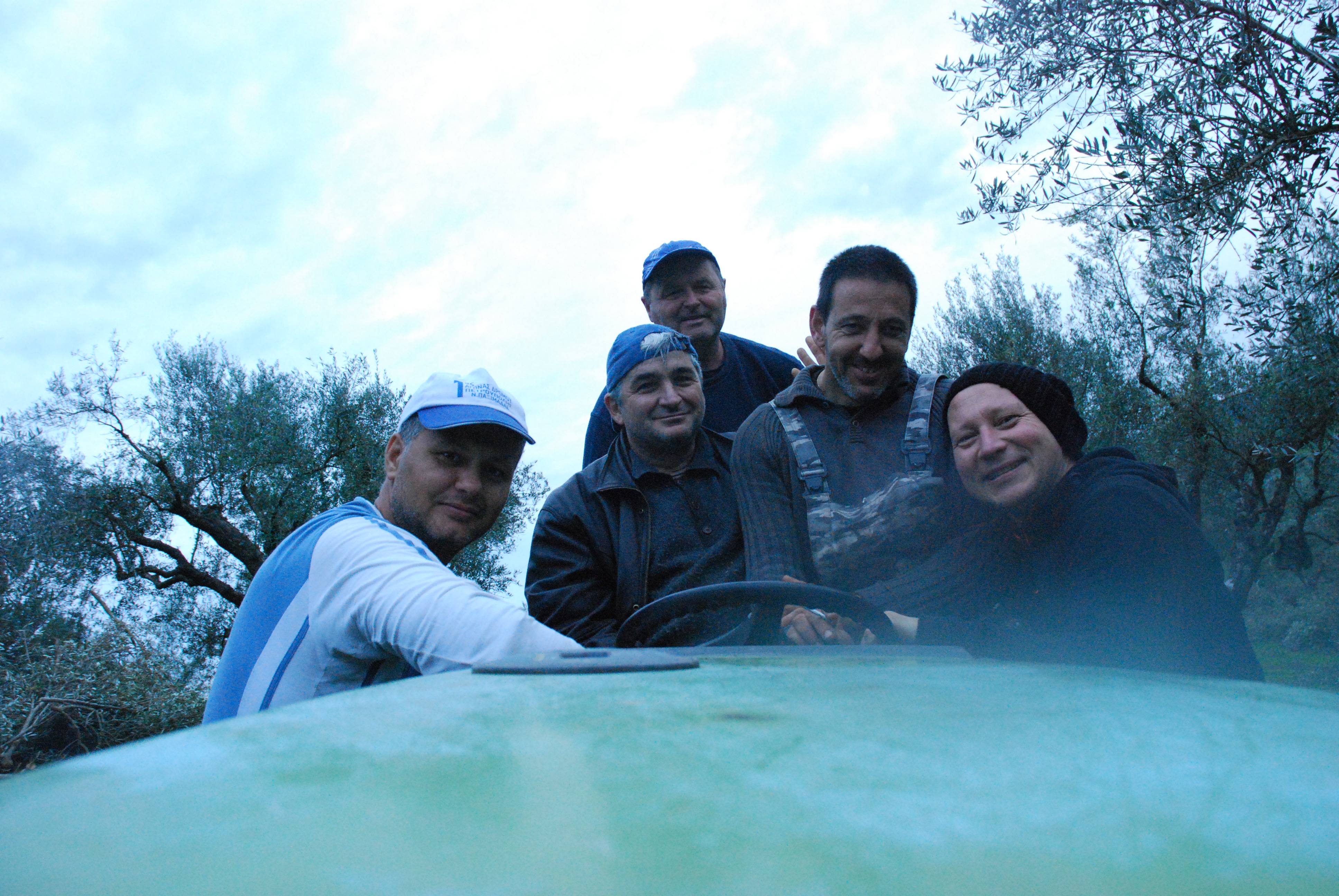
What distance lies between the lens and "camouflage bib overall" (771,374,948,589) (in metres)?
2.79

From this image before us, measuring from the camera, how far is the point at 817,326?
3.28 m

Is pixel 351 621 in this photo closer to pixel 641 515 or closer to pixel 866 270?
pixel 641 515

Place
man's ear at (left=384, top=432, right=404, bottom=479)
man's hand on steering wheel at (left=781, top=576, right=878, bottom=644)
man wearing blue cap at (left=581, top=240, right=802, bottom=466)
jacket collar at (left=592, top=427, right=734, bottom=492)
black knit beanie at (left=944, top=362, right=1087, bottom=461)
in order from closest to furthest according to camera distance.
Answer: man's hand on steering wheel at (left=781, top=576, right=878, bottom=644) < black knit beanie at (left=944, top=362, right=1087, bottom=461) < man's ear at (left=384, top=432, right=404, bottom=479) < jacket collar at (left=592, top=427, right=734, bottom=492) < man wearing blue cap at (left=581, top=240, right=802, bottom=466)

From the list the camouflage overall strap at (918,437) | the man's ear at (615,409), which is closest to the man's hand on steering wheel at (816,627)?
the camouflage overall strap at (918,437)

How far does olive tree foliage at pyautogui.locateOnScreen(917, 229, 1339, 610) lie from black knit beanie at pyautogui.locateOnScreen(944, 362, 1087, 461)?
6.51 metres

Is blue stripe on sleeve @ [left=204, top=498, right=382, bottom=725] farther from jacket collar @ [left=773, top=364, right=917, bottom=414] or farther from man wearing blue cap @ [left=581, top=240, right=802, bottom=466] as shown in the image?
man wearing blue cap @ [left=581, top=240, right=802, bottom=466]

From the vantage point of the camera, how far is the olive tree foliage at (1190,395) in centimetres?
1008

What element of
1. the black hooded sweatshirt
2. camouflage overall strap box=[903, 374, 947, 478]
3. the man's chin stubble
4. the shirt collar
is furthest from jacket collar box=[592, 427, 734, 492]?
the black hooded sweatshirt

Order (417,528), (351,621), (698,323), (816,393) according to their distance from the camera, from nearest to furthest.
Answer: (351,621)
(417,528)
(816,393)
(698,323)

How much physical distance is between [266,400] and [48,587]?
447 centimetres

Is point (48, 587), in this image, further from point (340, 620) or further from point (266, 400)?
point (340, 620)

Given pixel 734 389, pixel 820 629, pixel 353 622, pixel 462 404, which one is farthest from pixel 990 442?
pixel 734 389

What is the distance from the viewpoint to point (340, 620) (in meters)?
1.72

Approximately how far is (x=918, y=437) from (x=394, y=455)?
1.64 meters
